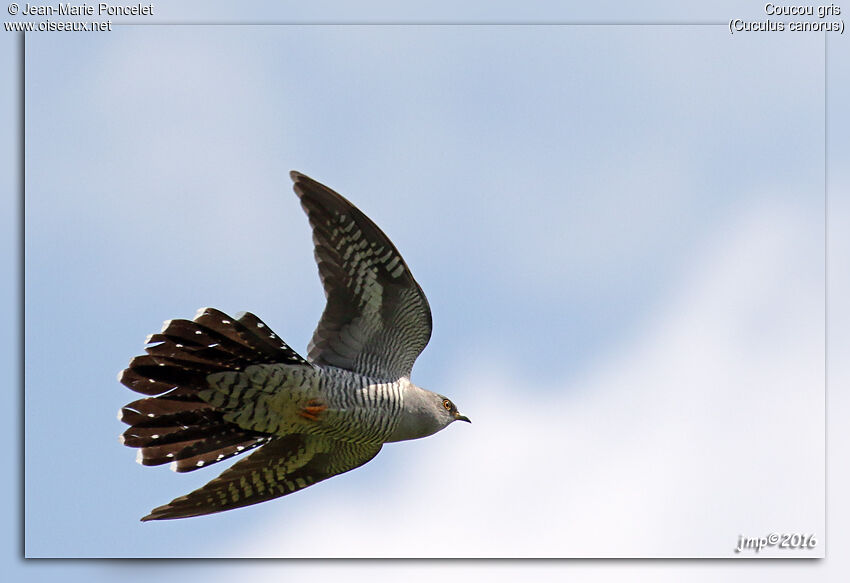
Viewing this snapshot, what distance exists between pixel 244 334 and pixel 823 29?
459 centimetres

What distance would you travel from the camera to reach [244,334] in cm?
673

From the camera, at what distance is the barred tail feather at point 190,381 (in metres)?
6.64

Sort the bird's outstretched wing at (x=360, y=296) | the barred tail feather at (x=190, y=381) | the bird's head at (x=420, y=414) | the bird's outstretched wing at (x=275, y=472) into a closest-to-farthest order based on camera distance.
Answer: the barred tail feather at (x=190, y=381) → the bird's outstretched wing at (x=360, y=296) → the bird's head at (x=420, y=414) → the bird's outstretched wing at (x=275, y=472)

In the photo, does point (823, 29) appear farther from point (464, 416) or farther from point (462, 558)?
point (462, 558)

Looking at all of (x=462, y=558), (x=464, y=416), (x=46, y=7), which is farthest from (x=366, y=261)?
(x=46, y=7)

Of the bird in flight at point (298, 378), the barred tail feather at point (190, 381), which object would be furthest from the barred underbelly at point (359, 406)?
the barred tail feather at point (190, 381)

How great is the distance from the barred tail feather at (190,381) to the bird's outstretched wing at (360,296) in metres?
0.36

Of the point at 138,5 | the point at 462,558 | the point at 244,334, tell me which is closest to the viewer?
the point at 244,334

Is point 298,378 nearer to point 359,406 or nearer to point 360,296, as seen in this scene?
point 359,406

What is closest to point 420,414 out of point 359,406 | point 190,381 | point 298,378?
point 359,406

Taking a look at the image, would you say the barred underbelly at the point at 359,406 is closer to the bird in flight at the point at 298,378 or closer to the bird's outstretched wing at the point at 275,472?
the bird in flight at the point at 298,378

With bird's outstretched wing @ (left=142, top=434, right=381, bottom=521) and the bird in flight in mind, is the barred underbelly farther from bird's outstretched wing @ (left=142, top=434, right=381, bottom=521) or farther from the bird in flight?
bird's outstretched wing @ (left=142, top=434, right=381, bottom=521)

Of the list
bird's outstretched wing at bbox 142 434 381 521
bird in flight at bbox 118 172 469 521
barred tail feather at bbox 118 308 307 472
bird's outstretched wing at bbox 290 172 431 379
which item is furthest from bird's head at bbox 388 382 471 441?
barred tail feather at bbox 118 308 307 472

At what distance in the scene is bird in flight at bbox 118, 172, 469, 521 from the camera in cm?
674
